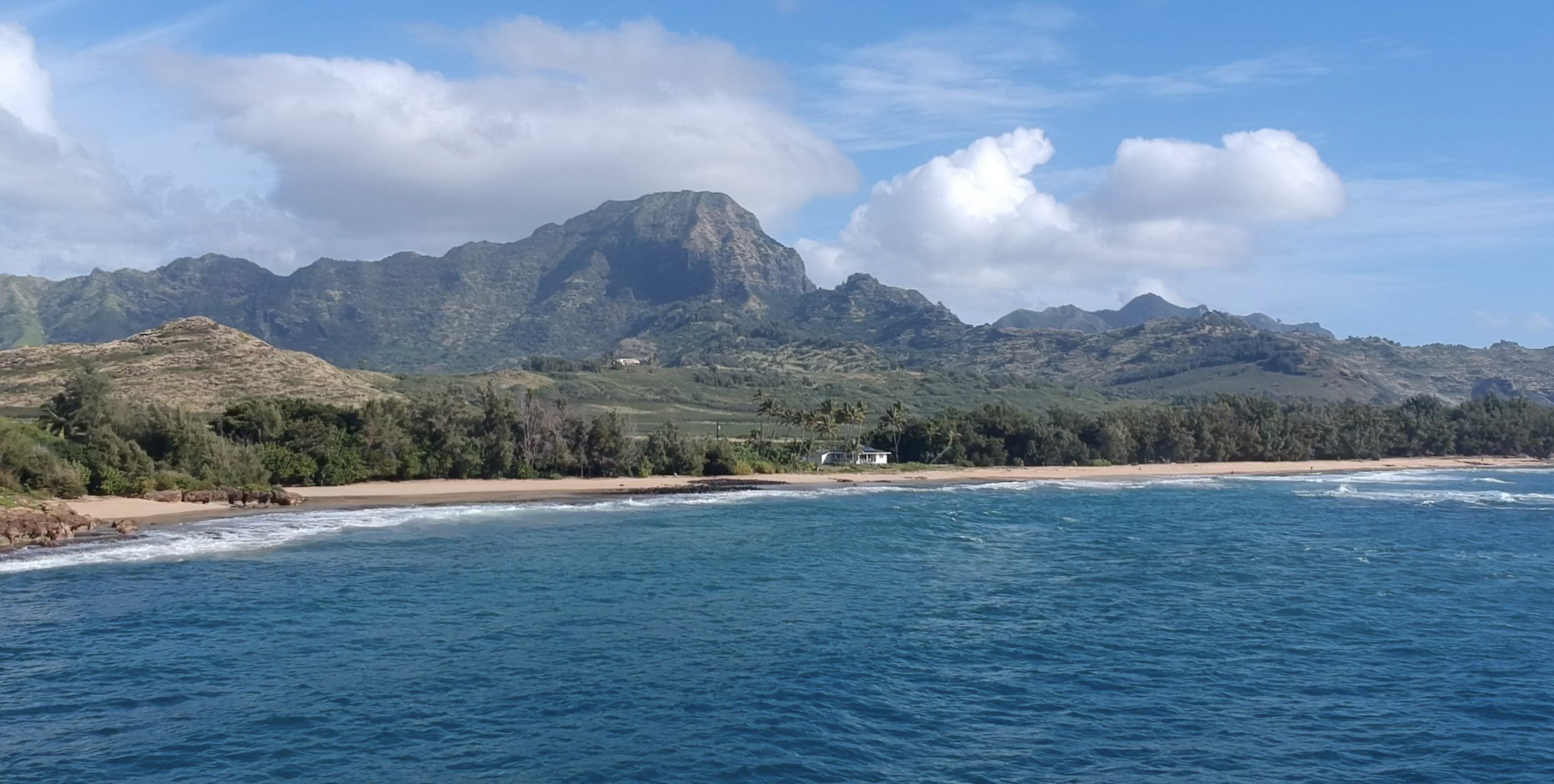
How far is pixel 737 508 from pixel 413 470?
70.9 ft

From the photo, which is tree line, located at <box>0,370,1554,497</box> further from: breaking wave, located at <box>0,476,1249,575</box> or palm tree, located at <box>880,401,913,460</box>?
breaking wave, located at <box>0,476,1249,575</box>

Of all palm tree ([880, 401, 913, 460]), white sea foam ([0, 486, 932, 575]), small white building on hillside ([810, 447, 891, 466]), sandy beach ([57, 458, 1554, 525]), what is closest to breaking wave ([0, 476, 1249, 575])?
white sea foam ([0, 486, 932, 575])

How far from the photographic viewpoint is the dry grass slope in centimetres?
8300

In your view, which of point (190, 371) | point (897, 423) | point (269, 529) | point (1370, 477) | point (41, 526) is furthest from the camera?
point (897, 423)

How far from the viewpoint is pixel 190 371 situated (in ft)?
299

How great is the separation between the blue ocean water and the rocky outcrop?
2.69 meters

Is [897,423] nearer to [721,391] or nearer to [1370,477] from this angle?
[1370,477]

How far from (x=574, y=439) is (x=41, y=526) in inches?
1461

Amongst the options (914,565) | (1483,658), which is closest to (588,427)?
(914,565)

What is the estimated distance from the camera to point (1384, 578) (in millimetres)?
33969

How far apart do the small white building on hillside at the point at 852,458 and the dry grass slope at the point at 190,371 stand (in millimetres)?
37244

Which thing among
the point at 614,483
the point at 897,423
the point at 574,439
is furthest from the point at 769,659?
the point at 897,423

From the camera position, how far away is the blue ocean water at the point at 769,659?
16.6 m

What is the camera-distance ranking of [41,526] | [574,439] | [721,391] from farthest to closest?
[721,391]
[574,439]
[41,526]
